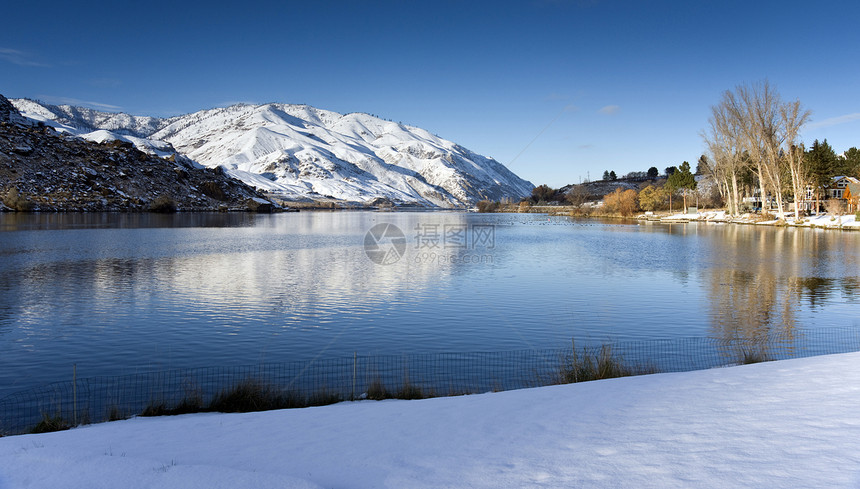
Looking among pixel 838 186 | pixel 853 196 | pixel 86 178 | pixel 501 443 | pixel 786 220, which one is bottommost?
pixel 501 443

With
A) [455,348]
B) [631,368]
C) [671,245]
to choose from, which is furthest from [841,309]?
[671,245]

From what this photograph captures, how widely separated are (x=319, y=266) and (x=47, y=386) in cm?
2044

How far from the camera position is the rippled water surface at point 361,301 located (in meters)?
14.3

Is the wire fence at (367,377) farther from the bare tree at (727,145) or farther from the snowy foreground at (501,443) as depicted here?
the bare tree at (727,145)

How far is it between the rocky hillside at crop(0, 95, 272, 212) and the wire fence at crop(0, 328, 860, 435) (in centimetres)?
10182

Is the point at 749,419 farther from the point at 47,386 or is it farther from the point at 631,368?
the point at 47,386

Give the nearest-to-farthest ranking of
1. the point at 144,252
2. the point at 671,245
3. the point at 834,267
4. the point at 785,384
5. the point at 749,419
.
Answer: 1. the point at 749,419
2. the point at 785,384
3. the point at 834,267
4. the point at 144,252
5. the point at 671,245

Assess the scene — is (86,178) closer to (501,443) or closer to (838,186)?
(501,443)

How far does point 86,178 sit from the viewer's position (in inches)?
4439

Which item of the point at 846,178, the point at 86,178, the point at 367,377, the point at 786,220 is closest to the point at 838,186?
the point at 846,178

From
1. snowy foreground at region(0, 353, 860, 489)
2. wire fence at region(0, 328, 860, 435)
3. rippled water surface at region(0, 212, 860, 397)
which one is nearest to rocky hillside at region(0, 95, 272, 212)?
rippled water surface at region(0, 212, 860, 397)

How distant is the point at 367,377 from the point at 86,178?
123m

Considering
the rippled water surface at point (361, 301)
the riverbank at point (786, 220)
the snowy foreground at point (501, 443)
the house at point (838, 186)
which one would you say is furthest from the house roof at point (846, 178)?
the snowy foreground at point (501, 443)

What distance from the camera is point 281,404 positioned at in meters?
→ 9.45
